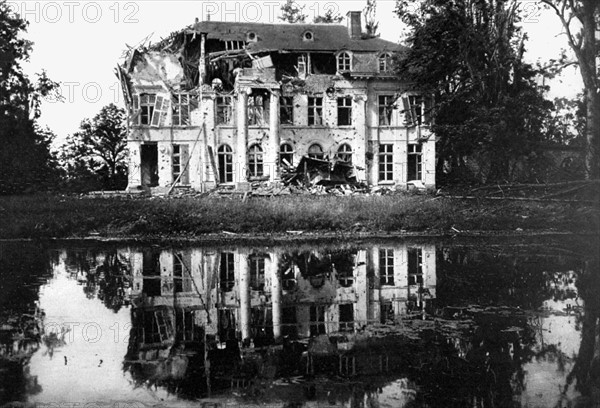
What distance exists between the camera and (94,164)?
4359 cm

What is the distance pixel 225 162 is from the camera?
109ft

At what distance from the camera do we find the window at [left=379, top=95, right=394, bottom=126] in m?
34.8

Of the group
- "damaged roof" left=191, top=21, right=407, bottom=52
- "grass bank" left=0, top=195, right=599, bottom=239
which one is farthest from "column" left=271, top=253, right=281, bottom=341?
"damaged roof" left=191, top=21, right=407, bottom=52

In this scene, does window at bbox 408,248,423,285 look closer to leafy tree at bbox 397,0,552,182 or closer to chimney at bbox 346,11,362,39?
leafy tree at bbox 397,0,552,182

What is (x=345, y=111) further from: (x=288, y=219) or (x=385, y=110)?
(x=288, y=219)

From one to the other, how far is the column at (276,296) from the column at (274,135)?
1727 centimetres

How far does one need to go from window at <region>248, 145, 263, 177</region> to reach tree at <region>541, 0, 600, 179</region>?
16.6 metres

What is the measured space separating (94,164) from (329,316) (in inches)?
1486

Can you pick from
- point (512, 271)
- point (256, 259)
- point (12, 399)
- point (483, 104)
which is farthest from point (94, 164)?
point (12, 399)

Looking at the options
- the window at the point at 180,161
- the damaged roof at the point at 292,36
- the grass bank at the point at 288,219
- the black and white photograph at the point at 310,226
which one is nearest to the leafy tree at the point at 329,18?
the black and white photograph at the point at 310,226

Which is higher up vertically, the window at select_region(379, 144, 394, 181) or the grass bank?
the window at select_region(379, 144, 394, 181)

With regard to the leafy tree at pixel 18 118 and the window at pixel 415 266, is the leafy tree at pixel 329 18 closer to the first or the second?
the leafy tree at pixel 18 118

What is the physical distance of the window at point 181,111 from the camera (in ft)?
109

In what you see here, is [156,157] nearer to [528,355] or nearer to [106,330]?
[106,330]
